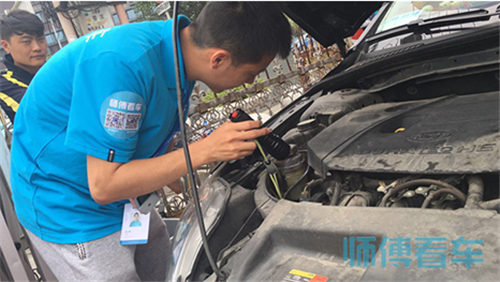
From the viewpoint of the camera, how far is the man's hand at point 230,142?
1.03m

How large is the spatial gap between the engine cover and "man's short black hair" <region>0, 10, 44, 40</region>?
72.5 inches

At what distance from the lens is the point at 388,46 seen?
67.1 inches

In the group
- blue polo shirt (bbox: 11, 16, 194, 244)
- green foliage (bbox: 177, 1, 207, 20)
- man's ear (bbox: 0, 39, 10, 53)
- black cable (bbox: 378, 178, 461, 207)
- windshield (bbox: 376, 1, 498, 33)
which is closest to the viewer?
black cable (bbox: 378, 178, 461, 207)

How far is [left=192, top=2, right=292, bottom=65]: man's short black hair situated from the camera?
3.45 ft

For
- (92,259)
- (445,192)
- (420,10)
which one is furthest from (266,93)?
(445,192)

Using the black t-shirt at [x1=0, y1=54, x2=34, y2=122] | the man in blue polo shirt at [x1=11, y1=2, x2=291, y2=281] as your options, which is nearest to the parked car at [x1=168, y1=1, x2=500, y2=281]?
the man in blue polo shirt at [x1=11, y1=2, x2=291, y2=281]

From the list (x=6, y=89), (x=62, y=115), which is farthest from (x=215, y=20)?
(x=6, y=89)

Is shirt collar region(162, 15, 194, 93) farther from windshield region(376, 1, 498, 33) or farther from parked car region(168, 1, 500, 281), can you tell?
windshield region(376, 1, 498, 33)

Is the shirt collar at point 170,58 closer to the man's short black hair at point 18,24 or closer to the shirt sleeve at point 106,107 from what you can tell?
the shirt sleeve at point 106,107

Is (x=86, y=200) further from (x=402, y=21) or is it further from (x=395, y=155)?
(x=402, y=21)

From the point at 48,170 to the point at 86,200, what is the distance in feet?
0.53

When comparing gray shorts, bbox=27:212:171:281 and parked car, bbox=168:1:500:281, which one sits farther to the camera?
gray shorts, bbox=27:212:171:281

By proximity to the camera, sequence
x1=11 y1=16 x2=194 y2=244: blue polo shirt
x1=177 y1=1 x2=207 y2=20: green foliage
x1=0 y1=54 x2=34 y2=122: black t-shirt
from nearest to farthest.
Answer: x1=11 y1=16 x2=194 y2=244: blue polo shirt < x1=177 y1=1 x2=207 y2=20: green foliage < x1=0 y1=54 x2=34 y2=122: black t-shirt

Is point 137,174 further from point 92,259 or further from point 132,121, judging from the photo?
point 92,259
